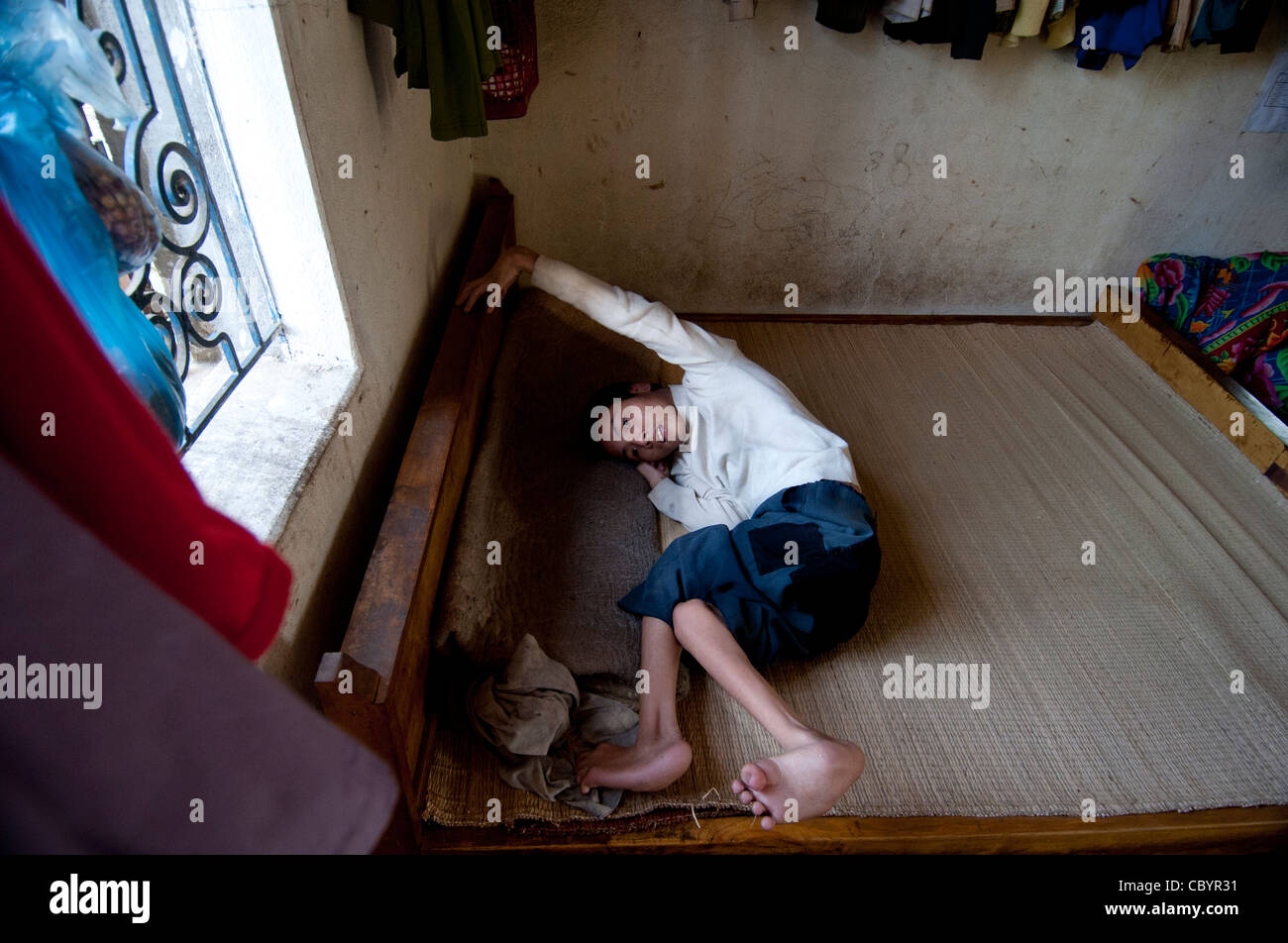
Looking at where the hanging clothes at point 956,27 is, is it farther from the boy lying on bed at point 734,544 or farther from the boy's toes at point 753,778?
the boy's toes at point 753,778

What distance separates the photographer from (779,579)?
1410 millimetres

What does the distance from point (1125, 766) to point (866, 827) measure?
54 centimetres

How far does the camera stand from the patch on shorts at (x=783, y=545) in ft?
4.76

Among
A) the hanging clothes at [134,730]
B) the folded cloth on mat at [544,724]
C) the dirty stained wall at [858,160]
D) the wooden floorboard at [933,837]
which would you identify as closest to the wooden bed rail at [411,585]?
the folded cloth on mat at [544,724]

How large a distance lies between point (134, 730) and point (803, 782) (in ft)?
3.19

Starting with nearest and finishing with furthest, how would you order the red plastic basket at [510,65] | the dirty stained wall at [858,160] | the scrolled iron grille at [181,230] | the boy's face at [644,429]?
the scrolled iron grille at [181,230] → the red plastic basket at [510,65] → the boy's face at [644,429] → the dirty stained wall at [858,160]

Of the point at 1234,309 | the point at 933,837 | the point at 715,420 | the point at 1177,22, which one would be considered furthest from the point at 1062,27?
the point at 933,837

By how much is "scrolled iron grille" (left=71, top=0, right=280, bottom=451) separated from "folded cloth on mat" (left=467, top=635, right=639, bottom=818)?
621mm

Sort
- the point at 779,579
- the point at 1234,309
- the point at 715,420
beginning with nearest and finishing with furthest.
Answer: the point at 779,579
the point at 715,420
the point at 1234,309

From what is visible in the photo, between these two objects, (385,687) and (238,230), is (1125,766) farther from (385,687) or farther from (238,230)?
(238,230)

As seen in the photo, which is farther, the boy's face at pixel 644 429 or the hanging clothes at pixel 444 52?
the boy's face at pixel 644 429

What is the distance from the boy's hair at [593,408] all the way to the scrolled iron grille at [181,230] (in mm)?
882

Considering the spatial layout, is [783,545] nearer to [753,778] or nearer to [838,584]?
[838,584]

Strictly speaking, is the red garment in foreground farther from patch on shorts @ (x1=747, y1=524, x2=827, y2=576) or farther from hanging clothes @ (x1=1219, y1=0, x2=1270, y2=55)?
hanging clothes @ (x1=1219, y1=0, x2=1270, y2=55)
